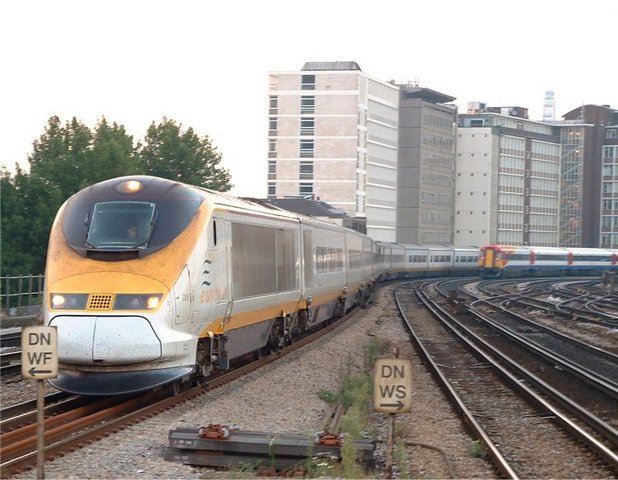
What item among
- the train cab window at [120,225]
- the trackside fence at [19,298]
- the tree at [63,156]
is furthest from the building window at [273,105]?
the train cab window at [120,225]

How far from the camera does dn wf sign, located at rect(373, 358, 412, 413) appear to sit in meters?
8.79

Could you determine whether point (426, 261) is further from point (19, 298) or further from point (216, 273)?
point (216, 273)

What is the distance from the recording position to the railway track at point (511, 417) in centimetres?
1081

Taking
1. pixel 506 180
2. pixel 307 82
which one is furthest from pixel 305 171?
pixel 506 180

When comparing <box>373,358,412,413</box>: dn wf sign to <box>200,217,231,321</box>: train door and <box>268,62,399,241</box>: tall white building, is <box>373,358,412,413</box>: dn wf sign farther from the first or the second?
<box>268,62,399,241</box>: tall white building

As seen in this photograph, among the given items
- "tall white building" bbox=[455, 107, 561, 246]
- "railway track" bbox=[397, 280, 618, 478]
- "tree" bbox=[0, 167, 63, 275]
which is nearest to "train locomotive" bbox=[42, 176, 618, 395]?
"railway track" bbox=[397, 280, 618, 478]

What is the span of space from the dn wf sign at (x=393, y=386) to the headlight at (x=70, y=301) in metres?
5.36

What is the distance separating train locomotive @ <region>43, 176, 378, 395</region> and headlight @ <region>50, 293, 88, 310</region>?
0.05 feet

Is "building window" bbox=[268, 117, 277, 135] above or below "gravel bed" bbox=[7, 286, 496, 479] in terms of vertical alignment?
above

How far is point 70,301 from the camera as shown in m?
12.8

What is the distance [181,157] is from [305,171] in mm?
46464

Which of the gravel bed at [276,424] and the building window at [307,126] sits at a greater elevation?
the building window at [307,126]

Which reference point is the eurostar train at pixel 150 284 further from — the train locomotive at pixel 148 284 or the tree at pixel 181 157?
the tree at pixel 181 157

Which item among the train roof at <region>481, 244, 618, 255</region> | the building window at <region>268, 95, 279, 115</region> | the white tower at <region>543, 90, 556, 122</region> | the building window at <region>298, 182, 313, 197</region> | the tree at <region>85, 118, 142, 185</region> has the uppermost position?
the white tower at <region>543, 90, 556, 122</region>
